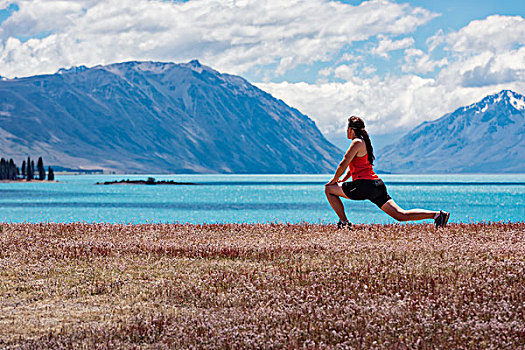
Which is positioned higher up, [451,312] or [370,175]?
[370,175]

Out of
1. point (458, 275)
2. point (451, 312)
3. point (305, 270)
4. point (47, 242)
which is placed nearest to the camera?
point (451, 312)

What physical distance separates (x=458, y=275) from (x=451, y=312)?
2.25 m

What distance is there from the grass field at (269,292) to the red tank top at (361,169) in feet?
6.70

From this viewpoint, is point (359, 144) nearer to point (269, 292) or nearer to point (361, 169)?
point (361, 169)

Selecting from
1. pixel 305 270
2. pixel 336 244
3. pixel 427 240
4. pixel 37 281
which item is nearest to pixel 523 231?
pixel 427 240

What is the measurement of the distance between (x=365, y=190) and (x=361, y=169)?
0.68m

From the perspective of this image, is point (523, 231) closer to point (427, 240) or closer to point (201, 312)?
point (427, 240)

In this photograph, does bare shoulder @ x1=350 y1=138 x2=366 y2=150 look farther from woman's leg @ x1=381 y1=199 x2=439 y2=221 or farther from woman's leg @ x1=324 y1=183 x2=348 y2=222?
woman's leg @ x1=381 y1=199 x2=439 y2=221

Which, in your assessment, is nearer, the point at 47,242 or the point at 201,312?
the point at 201,312

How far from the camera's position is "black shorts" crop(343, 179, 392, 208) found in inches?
724

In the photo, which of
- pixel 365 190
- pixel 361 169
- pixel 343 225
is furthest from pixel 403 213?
pixel 343 225

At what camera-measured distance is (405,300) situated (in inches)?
401

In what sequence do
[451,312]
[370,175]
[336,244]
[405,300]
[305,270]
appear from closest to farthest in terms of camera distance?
[451,312] < [405,300] < [305,270] < [336,244] < [370,175]

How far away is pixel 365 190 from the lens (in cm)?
1839
